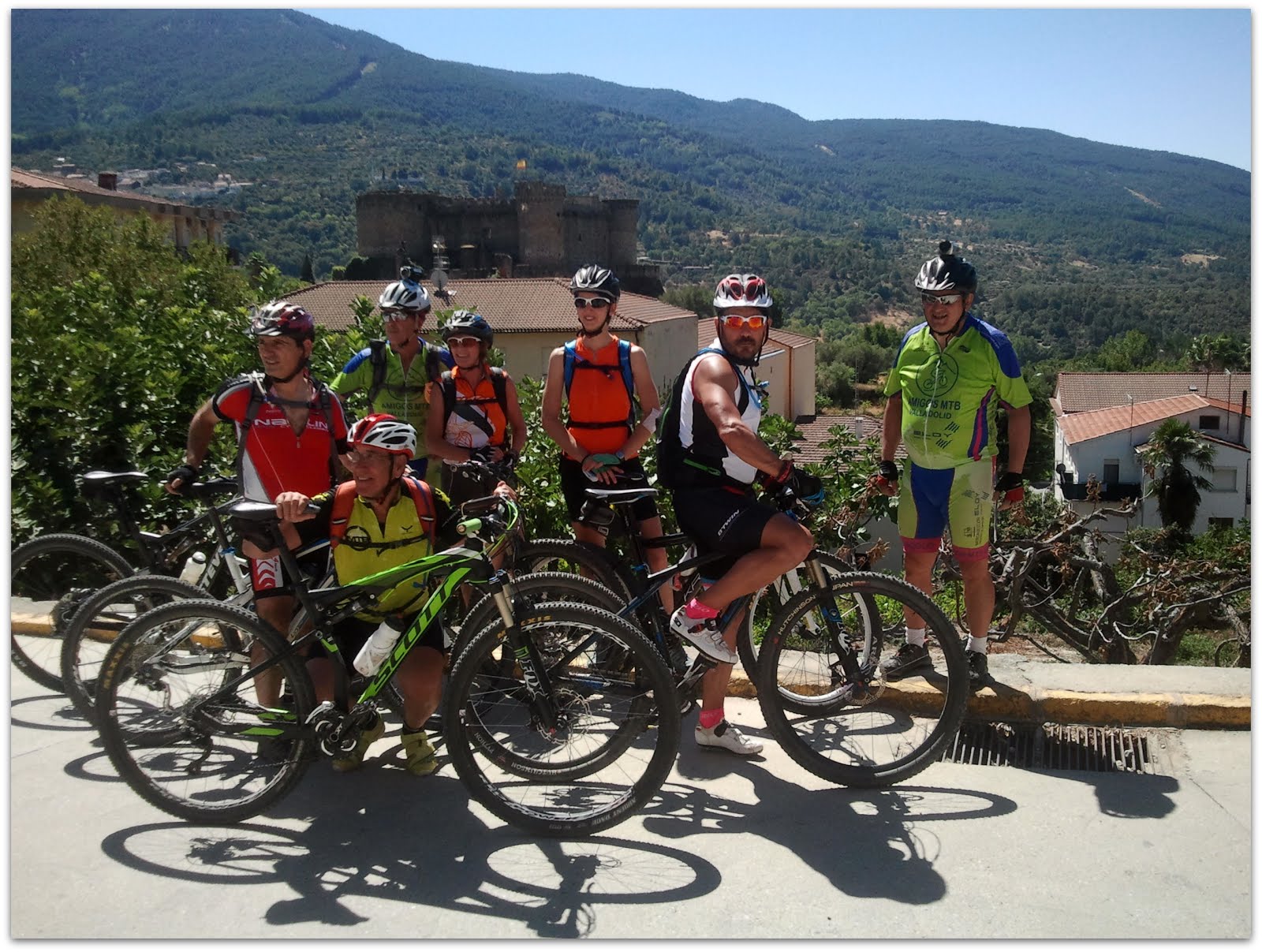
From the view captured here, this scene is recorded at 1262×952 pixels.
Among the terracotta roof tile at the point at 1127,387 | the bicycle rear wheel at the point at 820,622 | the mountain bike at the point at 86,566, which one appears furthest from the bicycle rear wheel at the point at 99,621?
the terracotta roof tile at the point at 1127,387

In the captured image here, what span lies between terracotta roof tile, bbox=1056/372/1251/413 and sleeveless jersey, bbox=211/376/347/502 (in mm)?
63981

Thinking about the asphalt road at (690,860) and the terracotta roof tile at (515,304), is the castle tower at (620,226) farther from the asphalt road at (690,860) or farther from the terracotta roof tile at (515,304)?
the asphalt road at (690,860)

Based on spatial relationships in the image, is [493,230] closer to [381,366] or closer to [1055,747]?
[381,366]

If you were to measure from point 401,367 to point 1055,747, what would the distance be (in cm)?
333

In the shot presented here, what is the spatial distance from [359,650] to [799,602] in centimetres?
163

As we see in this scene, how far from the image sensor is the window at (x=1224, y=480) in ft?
156

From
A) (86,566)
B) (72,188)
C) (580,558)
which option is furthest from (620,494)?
(72,188)

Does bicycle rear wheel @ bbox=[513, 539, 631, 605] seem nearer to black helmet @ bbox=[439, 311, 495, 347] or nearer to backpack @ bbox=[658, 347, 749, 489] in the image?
backpack @ bbox=[658, 347, 749, 489]

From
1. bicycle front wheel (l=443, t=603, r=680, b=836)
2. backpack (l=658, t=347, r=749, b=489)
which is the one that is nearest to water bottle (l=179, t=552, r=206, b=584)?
bicycle front wheel (l=443, t=603, r=680, b=836)

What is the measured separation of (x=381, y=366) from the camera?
5348mm

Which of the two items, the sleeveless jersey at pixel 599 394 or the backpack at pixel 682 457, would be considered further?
the sleeveless jersey at pixel 599 394

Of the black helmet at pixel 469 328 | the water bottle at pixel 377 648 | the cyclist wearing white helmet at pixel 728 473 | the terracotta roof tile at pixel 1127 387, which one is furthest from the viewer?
the terracotta roof tile at pixel 1127 387

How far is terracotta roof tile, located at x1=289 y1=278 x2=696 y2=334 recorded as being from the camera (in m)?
50.0

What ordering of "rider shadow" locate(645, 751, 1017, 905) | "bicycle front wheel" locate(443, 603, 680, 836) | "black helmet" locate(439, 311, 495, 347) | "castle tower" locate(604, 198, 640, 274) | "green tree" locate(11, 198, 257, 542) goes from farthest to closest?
"castle tower" locate(604, 198, 640, 274), "green tree" locate(11, 198, 257, 542), "black helmet" locate(439, 311, 495, 347), "bicycle front wheel" locate(443, 603, 680, 836), "rider shadow" locate(645, 751, 1017, 905)
